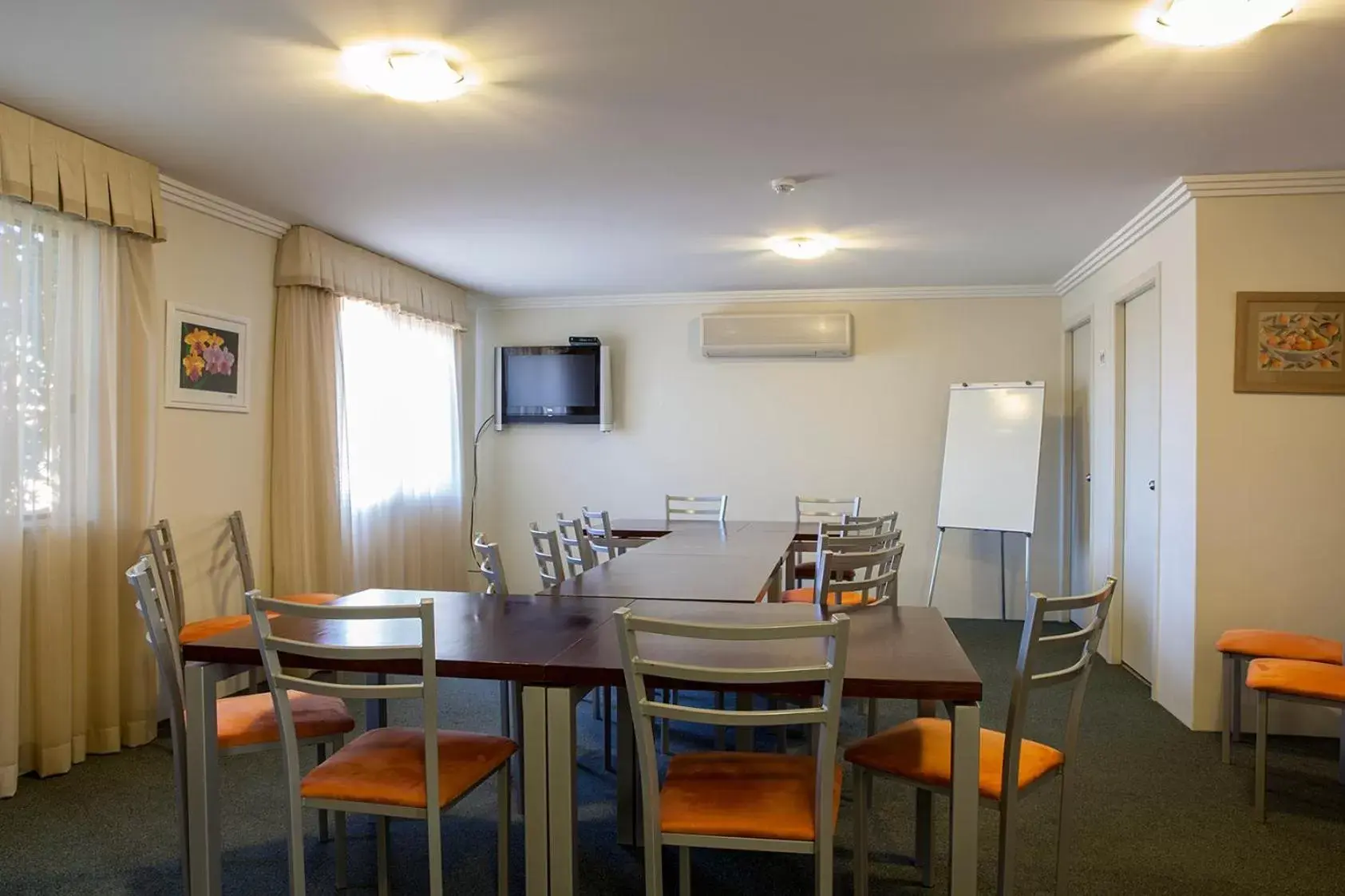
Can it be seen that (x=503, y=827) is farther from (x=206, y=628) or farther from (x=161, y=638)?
(x=206, y=628)

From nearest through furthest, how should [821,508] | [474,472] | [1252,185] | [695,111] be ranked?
[695,111] < [1252,185] < [821,508] < [474,472]

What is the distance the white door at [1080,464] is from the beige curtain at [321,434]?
4.50 meters

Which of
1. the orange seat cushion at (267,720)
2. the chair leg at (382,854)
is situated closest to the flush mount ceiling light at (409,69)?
the orange seat cushion at (267,720)

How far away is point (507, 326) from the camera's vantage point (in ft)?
22.8

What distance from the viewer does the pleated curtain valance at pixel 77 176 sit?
3.00m

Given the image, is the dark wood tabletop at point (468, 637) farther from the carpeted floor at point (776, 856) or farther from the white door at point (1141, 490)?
the white door at point (1141, 490)

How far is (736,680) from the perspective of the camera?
5.53 feet

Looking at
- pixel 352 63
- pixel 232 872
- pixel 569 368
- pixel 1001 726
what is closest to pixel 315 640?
pixel 232 872

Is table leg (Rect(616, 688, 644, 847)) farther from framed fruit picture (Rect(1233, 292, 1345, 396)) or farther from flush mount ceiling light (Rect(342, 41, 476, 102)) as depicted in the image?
framed fruit picture (Rect(1233, 292, 1345, 396))

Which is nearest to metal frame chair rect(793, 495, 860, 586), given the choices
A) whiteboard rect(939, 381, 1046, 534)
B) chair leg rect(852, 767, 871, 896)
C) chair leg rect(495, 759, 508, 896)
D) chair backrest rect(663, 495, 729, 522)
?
chair backrest rect(663, 495, 729, 522)

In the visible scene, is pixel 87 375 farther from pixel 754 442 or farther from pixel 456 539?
pixel 754 442

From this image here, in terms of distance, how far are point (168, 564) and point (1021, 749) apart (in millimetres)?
3290

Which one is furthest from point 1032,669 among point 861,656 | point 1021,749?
point 861,656

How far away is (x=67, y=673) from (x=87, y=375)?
3.81 feet
